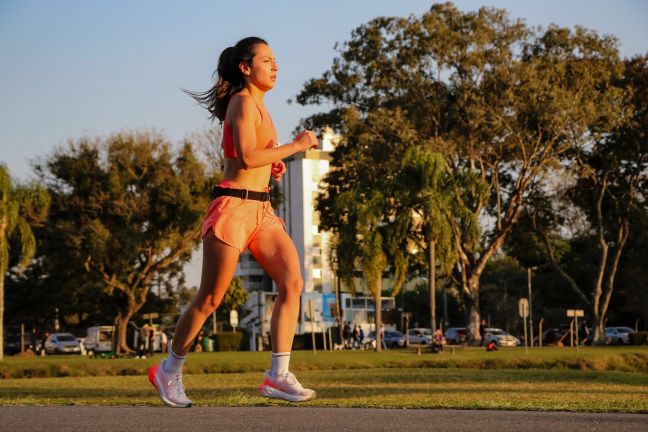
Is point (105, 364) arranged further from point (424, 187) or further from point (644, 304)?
point (644, 304)

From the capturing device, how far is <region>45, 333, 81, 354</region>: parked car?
236ft

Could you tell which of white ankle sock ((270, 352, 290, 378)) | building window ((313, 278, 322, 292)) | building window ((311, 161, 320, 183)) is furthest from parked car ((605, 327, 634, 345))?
building window ((313, 278, 322, 292))

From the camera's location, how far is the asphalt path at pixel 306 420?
5250 mm

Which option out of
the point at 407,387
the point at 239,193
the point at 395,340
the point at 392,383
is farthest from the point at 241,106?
the point at 395,340

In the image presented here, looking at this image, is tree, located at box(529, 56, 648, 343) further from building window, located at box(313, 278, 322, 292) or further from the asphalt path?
building window, located at box(313, 278, 322, 292)

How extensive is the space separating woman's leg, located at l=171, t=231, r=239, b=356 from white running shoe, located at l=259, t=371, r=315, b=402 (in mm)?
560

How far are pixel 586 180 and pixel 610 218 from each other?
2.76 metres

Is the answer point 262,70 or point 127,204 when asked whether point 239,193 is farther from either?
point 127,204

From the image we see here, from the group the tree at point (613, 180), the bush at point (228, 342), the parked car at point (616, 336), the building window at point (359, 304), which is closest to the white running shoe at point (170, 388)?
the tree at point (613, 180)

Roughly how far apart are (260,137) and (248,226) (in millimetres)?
560

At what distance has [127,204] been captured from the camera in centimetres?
5353

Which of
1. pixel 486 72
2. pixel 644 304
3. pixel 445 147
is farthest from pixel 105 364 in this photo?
pixel 644 304

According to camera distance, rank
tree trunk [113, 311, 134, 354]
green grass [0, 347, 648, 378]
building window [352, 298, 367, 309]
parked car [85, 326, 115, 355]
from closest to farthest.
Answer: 1. green grass [0, 347, 648, 378]
2. tree trunk [113, 311, 134, 354]
3. parked car [85, 326, 115, 355]
4. building window [352, 298, 367, 309]

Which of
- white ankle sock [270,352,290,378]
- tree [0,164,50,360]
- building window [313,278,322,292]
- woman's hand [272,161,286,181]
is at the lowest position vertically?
white ankle sock [270,352,290,378]
